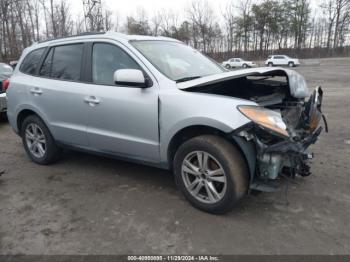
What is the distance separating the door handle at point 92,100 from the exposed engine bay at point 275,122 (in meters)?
1.17

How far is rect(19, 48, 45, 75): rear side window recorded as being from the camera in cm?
→ 465

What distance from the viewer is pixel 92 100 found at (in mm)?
3758

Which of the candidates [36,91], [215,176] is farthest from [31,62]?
[215,176]

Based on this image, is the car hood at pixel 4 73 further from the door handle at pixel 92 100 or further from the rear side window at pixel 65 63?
the door handle at pixel 92 100

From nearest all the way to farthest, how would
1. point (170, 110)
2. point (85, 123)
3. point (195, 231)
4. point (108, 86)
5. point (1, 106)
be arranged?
point (195, 231) → point (170, 110) → point (108, 86) → point (85, 123) → point (1, 106)

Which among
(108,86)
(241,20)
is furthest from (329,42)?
(108,86)

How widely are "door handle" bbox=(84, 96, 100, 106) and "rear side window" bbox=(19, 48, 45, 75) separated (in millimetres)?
1392

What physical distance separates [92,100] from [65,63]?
90cm

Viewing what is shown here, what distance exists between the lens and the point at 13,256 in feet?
8.64

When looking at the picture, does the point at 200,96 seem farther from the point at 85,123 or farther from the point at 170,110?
the point at 85,123

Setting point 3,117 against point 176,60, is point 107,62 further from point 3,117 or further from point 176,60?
point 3,117

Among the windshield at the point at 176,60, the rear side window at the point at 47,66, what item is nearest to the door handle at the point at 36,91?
the rear side window at the point at 47,66

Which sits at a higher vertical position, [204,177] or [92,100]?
[92,100]

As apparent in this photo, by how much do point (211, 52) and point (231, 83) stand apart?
55.5 metres
